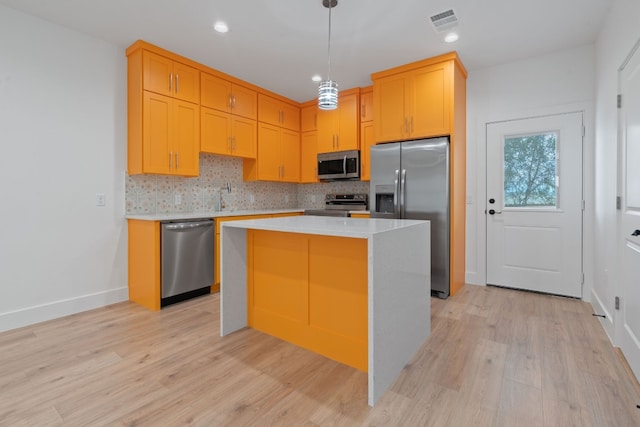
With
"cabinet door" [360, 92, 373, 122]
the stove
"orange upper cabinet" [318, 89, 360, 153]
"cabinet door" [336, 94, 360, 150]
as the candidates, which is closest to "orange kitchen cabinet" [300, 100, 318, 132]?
"orange upper cabinet" [318, 89, 360, 153]

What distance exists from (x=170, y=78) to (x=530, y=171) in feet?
13.6

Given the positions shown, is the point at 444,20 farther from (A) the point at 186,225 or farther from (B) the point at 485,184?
(A) the point at 186,225

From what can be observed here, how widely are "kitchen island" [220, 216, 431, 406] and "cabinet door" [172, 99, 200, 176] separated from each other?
152cm

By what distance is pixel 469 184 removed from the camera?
13.0 ft

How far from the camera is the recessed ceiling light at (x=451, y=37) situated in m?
3.09

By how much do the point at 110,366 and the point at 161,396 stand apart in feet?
1.88

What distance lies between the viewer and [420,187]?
3596mm

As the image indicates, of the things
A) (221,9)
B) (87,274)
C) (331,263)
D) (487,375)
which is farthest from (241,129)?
(487,375)

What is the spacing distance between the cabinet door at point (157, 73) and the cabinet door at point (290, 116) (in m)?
1.87

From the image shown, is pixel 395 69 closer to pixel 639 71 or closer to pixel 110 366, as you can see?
pixel 639 71

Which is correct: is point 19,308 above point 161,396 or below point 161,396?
above

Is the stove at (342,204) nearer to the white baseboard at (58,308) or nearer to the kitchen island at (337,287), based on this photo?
the kitchen island at (337,287)

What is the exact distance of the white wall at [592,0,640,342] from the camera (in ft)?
7.28

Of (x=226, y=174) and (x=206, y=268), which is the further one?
(x=226, y=174)
